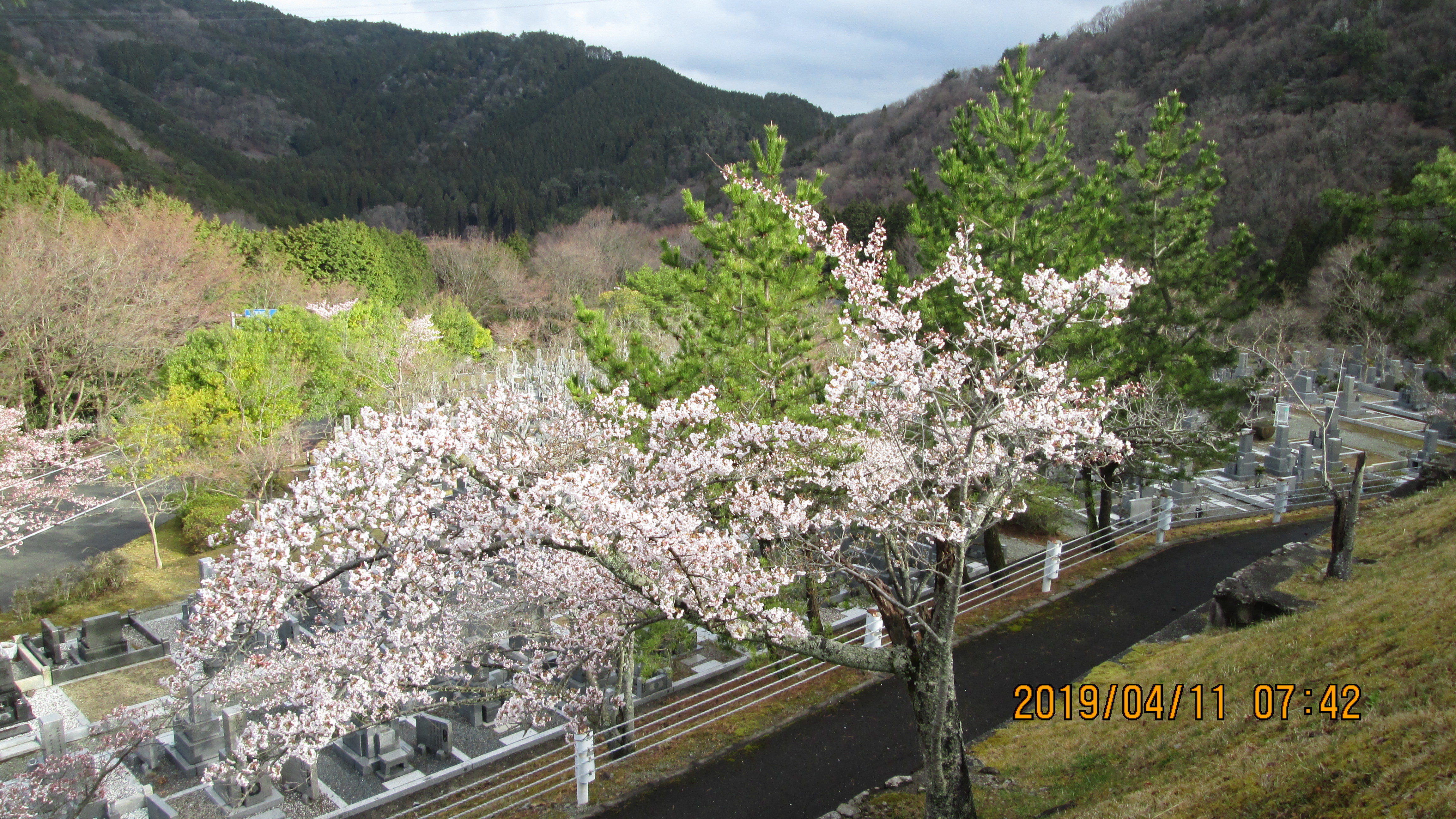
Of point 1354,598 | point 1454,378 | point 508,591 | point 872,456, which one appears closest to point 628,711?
point 508,591

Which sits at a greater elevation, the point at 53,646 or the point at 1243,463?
the point at 1243,463

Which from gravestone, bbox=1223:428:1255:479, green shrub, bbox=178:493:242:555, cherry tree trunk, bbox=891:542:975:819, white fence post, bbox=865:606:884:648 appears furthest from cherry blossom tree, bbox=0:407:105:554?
gravestone, bbox=1223:428:1255:479

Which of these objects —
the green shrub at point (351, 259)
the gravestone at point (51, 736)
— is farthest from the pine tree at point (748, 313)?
the green shrub at point (351, 259)

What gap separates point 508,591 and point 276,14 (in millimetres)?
126380

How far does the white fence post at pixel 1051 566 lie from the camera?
10266 mm

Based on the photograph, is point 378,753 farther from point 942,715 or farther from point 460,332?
point 460,332

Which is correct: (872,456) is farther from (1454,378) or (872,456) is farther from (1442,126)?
(1442,126)

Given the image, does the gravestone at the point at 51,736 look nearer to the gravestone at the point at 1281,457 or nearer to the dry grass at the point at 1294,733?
the dry grass at the point at 1294,733

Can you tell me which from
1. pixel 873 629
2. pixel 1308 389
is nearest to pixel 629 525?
pixel 873 629

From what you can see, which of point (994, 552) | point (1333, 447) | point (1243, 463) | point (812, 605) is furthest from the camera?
point (1243, 463)

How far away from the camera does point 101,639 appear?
11102 mm

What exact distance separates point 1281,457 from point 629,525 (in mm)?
17169

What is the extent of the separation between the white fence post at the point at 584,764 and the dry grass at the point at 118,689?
6.54m

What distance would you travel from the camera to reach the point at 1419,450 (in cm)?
1791
